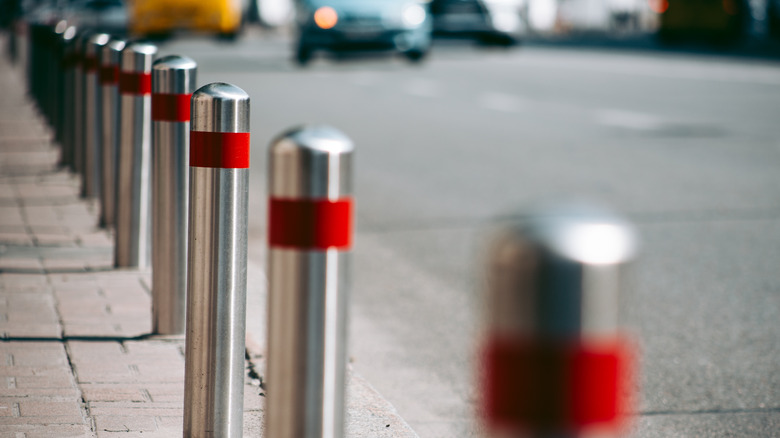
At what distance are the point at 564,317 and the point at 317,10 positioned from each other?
22.1m

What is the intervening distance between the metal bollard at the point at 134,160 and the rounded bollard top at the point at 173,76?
1002 mm

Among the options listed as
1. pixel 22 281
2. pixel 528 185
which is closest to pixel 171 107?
pixel 22 281

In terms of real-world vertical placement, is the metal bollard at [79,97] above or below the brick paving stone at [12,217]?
above

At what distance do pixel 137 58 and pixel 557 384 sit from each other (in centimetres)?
448

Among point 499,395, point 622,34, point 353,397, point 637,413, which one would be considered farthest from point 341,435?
point 622,34

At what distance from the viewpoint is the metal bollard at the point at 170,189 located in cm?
445

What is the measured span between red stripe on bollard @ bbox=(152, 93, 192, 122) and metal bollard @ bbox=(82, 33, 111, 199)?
270 cm

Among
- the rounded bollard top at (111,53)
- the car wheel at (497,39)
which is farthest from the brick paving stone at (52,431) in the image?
the car wheel at (497,39)

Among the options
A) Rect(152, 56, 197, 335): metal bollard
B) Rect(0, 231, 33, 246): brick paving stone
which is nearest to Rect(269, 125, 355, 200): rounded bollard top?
Rect(152, 56, 197, 335): metal bollard

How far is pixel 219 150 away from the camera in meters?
3.47

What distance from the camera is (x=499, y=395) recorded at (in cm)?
154

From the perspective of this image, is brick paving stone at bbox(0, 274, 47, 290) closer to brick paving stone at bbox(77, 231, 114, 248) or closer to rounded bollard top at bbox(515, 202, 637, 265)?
brick paving stone at bbox(77, 231, 114, 248)

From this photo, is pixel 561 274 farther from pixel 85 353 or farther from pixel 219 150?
pixel 85 353

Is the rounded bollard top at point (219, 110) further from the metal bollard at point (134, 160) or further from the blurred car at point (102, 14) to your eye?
the blurred car at point (102, 14)
